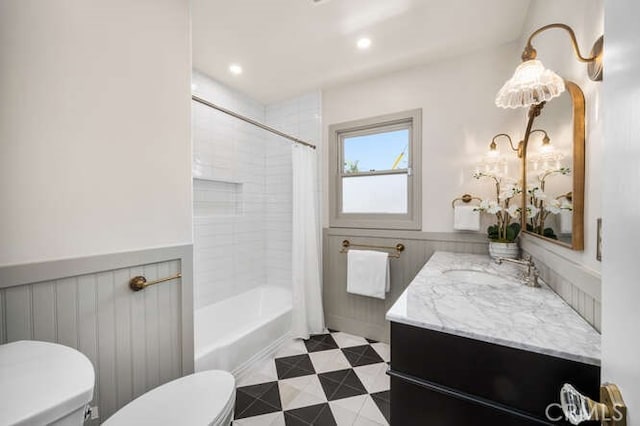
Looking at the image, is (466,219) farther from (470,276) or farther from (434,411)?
(434,411)

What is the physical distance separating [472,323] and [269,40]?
2.15 m

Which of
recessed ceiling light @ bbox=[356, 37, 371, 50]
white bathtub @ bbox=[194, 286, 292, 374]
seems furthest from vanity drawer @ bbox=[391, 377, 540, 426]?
→ recessed ceiling light @ bbox=[356, 37, 371, 50]

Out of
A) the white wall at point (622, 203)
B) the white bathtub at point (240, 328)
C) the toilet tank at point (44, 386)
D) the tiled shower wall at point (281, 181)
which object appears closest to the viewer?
the white wall at point (622, 203)

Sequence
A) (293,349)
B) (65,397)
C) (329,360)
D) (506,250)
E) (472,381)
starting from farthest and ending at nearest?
(293,349) → (329,360) → (506,250) → (472,381) → (65,397)

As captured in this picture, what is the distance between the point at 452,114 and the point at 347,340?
221 centimetres

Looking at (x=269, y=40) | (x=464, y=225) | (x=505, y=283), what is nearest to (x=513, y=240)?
(x=464, y=225)

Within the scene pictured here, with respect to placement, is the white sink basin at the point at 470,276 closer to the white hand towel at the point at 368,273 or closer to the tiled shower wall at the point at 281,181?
the white hand towel at the point at 368,273

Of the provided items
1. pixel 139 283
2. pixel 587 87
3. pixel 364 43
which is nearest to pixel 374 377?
pixel 139 283

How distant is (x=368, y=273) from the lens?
7.41ft

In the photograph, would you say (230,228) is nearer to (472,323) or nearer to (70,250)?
(70,250)

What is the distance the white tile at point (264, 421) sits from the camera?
4.74ft

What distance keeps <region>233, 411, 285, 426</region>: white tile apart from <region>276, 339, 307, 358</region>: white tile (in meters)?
0.63

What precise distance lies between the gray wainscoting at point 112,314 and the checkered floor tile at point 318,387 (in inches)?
24.4

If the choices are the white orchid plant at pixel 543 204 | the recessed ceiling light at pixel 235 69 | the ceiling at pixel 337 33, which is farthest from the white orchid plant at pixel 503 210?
the recessed ceiling light at pixel 235 69
